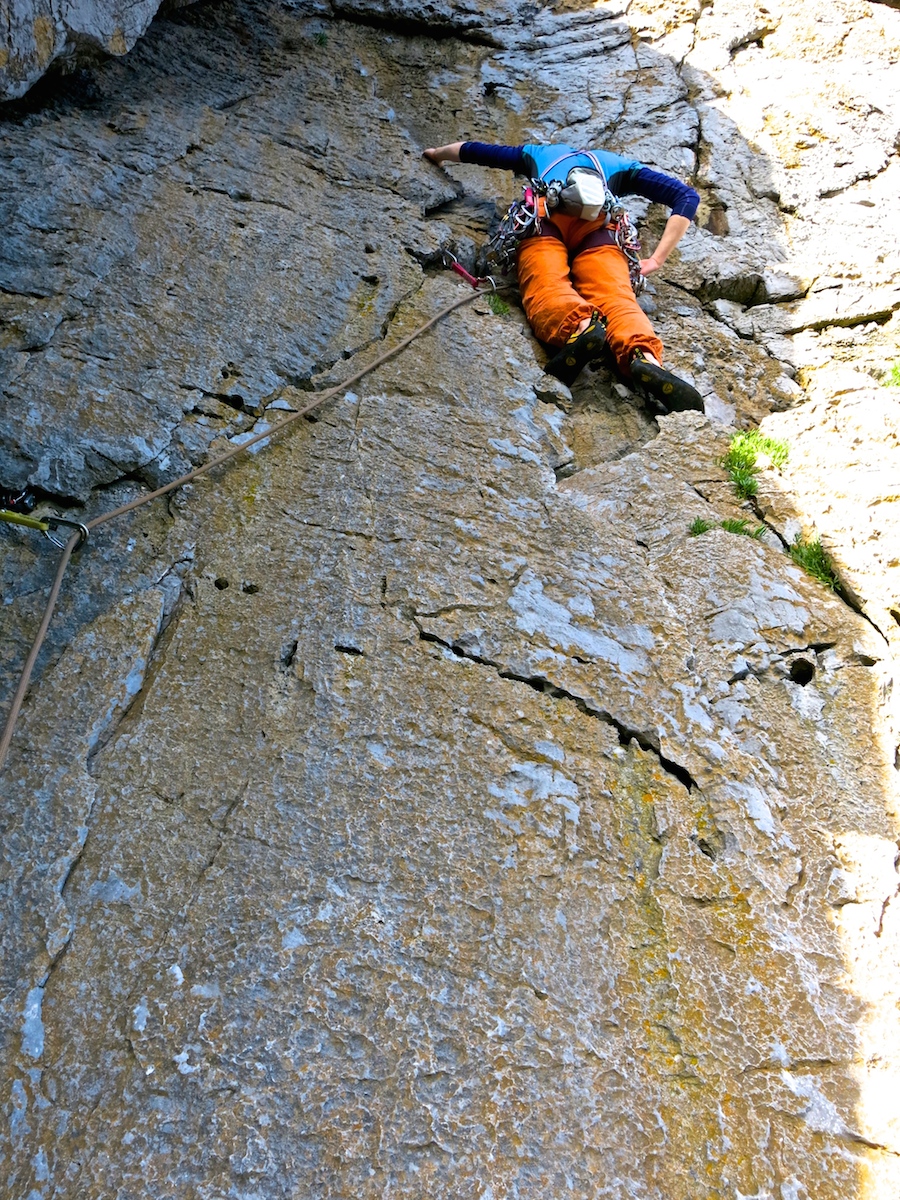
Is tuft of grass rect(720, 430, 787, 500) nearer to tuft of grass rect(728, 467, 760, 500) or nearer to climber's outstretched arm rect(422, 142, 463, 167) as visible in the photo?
tuft of grass rect(728, 467, 760, 500)

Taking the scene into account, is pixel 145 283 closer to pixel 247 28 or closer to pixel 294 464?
pixel 294 464

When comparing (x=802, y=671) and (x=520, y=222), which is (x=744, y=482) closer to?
(x=802, y=671)

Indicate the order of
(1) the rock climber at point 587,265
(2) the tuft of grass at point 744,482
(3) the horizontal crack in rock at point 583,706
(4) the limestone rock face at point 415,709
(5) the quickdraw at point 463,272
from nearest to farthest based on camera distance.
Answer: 1. (4) the limestone rock face at point 415,709
2. (3) the horizontal crack in rock at point 583,706
3. (2) the tuft of grass at point 744,482
4. (1) the rock climber at point 587,265
5. (5) the quickdraw at point 463,272

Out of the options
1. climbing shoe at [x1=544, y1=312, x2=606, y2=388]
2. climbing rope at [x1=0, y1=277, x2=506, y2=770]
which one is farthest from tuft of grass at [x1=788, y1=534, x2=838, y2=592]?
climbing rope at [x1=0, y1=277, x2=506, y2=770]

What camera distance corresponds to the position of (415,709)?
230cm

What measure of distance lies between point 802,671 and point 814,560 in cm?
52

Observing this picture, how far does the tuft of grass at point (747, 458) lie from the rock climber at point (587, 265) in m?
0.29

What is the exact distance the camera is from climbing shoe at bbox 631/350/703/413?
11.6 ft

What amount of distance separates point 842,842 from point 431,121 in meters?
4.82

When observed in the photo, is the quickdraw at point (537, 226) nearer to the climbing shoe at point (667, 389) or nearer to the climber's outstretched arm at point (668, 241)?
the climber's outstretched arm at point (668, 241)

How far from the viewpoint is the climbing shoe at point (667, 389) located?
11.6 ft

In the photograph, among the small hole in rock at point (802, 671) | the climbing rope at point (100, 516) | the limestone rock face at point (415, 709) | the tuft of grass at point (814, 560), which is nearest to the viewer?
the limestone rock face at point (415, 709)

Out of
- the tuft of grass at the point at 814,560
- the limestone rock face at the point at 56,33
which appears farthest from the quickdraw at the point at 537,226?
the limestone rock face at the point at 56,33

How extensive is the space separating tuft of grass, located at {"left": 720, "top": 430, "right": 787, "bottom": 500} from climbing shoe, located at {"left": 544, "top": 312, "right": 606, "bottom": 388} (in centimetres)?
75
